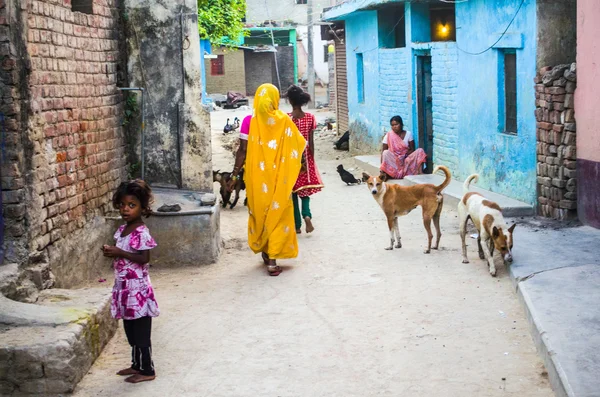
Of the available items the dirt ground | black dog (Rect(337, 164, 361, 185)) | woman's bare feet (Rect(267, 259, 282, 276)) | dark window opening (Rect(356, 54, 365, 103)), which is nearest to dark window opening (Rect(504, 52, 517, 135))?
the dirt ground

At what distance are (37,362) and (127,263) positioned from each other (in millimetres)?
748

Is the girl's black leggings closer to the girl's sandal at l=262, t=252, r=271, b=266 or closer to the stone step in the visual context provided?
the stone step

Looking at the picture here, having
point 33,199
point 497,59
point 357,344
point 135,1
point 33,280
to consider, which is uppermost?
point 135,1

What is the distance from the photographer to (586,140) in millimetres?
8891

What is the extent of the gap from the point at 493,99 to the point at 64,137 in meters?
6.24

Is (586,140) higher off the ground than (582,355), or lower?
higher

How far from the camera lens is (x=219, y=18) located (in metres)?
25.5

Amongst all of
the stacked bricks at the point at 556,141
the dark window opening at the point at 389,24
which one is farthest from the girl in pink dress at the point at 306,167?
the dark window opening at the point at 389,24

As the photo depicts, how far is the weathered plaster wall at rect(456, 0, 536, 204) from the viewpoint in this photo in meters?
10.2

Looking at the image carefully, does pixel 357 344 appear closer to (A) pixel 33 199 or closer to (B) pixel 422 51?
(A) pixel 33 199

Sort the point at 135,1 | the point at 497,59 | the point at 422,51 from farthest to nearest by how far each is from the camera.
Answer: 1. the point at 422,51
2. the point at 497,59
3. the point at 135,1

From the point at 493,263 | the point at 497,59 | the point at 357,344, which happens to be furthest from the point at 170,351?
the point at 497,59

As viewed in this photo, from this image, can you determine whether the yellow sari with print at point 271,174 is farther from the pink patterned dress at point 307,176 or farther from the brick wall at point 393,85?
the brick wall at point 393,85

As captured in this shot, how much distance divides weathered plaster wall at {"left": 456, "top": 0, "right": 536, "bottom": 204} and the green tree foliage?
519 inches
